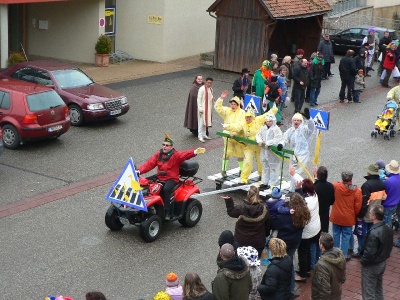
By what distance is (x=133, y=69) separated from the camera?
27.4m

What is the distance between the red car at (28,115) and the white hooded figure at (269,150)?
536cm

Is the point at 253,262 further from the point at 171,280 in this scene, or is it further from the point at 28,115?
the point at 28,115

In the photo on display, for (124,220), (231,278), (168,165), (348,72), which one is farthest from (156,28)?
(231,278)

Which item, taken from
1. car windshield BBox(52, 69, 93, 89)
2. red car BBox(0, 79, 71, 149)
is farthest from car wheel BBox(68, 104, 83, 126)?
red car BBox(0, 79, 71, 149)

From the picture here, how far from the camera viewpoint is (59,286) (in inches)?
425

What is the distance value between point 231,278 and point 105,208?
222 inches

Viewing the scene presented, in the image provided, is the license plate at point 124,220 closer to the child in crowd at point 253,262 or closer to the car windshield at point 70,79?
the child in crowd at point 253,262

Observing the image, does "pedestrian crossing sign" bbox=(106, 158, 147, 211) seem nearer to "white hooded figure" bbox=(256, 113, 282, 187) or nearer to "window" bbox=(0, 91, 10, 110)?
"white hooded figure" bbox=(256, 113, 282, 187)

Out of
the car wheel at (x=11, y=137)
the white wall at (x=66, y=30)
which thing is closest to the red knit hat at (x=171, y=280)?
the car wheel at (x=11, y=137)

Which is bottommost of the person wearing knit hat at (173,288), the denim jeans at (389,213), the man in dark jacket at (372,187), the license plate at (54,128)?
the license plate at (54,128)

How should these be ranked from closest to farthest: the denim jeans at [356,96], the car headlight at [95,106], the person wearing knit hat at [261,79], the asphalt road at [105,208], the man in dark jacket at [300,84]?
1. the asphalt road at [105,208]
2. the car headlight at [95,106]
3. the person wearing knit hat at [261,79]
4. the man in dark jacket at [300,84]
5. the denim jeans at [356,96]

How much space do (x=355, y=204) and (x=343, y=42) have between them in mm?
A: 22151

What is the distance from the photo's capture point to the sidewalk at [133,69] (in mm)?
25703

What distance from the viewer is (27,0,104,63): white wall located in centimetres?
2761
